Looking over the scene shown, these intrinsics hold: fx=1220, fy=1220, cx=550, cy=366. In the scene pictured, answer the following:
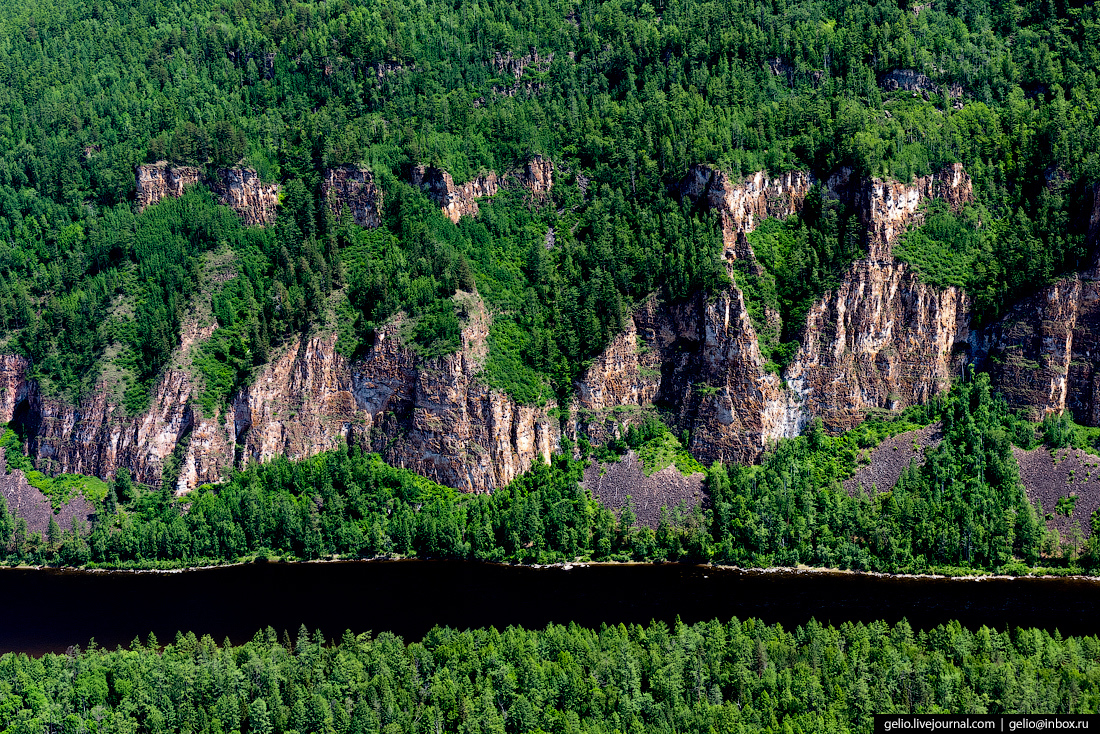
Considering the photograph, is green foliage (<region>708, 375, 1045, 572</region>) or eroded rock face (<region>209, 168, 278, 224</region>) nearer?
green foliage (<region>708, 375, 1045, 572</region>)

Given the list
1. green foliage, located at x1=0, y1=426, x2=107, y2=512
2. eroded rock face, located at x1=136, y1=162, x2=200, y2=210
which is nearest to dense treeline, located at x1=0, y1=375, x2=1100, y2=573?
green foliage, located at x1=0, y1=426, x2=107, y2=512

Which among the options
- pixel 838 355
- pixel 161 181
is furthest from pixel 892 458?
pixel 161 181

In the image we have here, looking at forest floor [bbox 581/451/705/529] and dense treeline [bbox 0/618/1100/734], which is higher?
forest floor [bbox 581/451/705/529]

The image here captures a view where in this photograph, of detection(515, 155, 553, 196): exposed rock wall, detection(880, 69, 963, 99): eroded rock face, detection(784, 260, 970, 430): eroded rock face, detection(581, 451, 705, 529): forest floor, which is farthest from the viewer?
detection(515, 155, 553, 196): exposed rock wall

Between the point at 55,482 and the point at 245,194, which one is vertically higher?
the point at 245,194

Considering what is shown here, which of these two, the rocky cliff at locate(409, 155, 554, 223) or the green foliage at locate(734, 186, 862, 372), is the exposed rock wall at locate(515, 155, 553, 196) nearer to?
the rocky cliff at locate(409, 155, 554, 223)

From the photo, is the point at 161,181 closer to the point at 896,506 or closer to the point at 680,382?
the point at 680,382
